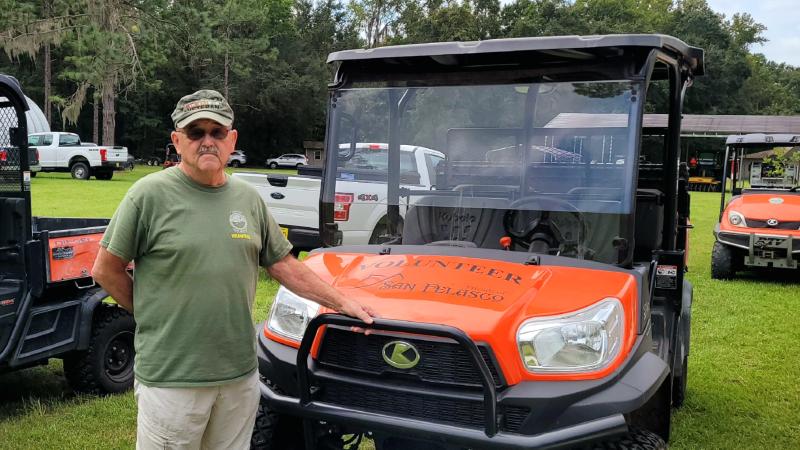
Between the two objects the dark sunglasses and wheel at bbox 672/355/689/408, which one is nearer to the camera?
the dark sunglasses

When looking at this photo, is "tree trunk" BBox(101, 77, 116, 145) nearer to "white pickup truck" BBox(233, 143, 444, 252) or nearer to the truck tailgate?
the truck tailgate

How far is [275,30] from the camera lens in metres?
55.6

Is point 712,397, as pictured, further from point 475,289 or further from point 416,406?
point 416,406

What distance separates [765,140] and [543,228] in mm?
7559

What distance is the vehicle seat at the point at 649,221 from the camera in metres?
3.77

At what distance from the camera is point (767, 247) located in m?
9.45

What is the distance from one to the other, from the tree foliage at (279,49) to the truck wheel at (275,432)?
26585mm

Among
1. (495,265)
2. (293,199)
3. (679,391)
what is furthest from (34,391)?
(679,391)

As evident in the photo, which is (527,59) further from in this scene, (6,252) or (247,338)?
(6,252)

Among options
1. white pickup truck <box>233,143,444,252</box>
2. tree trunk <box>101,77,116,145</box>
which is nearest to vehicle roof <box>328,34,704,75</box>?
white pickup truck <box>233,143,444,252</box>

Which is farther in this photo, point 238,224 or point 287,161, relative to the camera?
point 287,161

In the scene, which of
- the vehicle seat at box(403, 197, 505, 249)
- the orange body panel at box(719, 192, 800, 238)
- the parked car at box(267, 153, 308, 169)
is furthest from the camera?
the parked car at box(267, 153, 308, 169)

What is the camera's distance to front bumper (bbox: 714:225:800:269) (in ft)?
30.5

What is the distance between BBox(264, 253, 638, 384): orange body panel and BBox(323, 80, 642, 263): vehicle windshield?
0.32m
